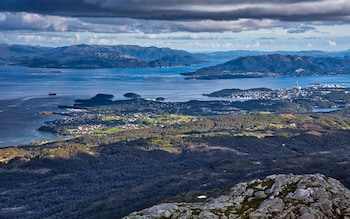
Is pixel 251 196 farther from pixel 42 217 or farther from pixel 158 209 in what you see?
pixel 42 217

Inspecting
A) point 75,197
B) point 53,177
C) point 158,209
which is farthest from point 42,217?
point 158,209

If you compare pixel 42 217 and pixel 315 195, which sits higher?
pixel 315 195

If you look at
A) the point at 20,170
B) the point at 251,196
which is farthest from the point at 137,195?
the point at 251,196

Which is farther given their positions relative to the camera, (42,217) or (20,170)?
(20,170)

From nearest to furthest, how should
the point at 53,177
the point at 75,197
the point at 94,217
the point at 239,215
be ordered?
the point at 239,215, the point at 94,217, the point at 75,197, the point at 53,177

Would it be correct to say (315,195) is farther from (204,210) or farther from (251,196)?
(204,210)

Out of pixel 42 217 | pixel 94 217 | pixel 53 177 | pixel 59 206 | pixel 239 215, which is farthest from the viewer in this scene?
pixel 53 177
